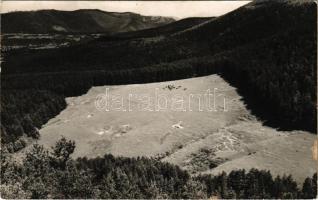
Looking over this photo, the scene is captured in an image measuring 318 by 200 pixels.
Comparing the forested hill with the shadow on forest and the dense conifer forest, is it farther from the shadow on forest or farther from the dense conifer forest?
the dense conifer forest

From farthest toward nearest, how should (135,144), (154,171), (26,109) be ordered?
(26,109) → (135,144) → (154,171)

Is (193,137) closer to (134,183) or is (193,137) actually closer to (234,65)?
(134,183)

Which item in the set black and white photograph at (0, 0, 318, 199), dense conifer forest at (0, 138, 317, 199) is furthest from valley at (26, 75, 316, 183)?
dense conifer forest at (0, 138, 317, 199)

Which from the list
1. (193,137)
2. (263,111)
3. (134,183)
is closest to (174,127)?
(193,137)

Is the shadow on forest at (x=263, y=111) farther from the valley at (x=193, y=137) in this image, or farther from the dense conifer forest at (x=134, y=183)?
the dense conifer forest at (x=134, y=183)

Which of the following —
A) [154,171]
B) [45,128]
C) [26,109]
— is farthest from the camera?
[26,109]

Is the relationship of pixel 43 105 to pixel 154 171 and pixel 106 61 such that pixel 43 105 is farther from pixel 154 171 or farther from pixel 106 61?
pixel 106 61

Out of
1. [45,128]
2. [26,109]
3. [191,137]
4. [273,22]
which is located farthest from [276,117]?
[273,22]
